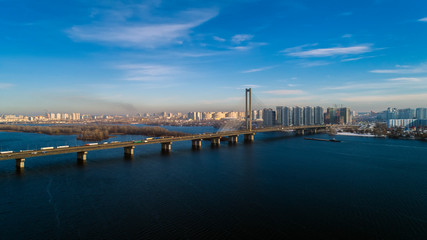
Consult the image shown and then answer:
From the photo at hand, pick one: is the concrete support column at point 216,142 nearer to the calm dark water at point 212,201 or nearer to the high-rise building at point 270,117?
the calm dark water at point 212,201

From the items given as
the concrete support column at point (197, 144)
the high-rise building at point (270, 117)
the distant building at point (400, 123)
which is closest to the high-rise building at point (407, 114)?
the distant building at point (400, 123)

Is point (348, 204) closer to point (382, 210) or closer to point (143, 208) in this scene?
point (382, 210)

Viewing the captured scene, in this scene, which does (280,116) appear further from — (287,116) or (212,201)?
(212,201)

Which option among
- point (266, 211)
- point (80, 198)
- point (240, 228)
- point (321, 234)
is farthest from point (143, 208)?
point (321, 234)

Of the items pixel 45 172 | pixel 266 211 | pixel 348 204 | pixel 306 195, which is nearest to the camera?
pixel 266 211

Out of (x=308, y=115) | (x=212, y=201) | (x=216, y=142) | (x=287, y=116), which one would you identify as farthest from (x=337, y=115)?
(x=212, y=201)

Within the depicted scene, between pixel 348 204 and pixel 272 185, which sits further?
pixel 272 185
